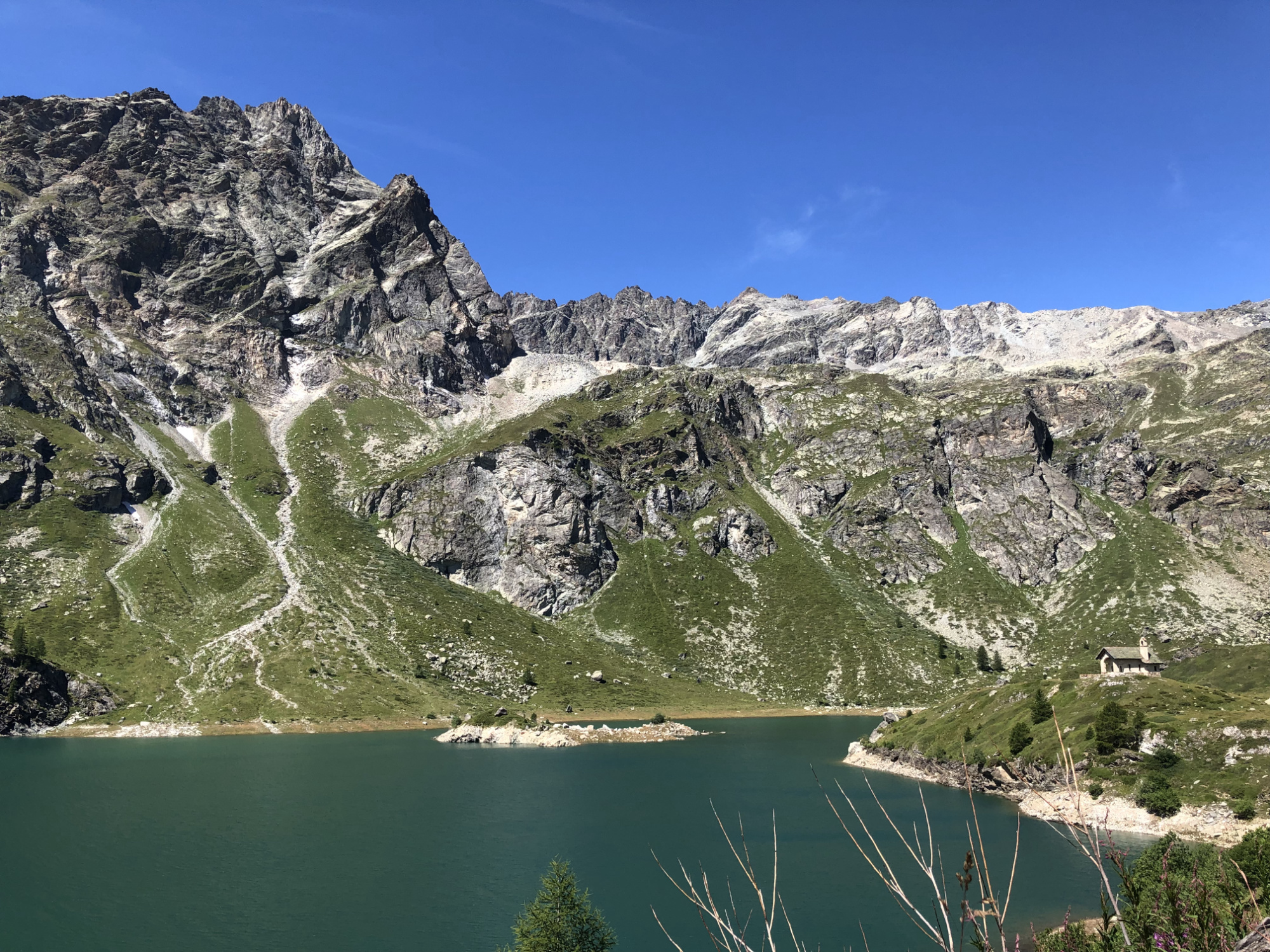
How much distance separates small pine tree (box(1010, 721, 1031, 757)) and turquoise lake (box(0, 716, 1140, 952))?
229 inches

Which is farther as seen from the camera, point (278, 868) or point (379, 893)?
point (278, 868)

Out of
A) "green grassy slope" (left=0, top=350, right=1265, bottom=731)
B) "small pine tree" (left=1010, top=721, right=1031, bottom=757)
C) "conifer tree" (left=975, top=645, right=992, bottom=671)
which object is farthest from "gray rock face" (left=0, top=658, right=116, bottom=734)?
"conifer tree" (left=975, top=645, right=992, bottom=671)

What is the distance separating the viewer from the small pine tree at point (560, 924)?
31.5 meters

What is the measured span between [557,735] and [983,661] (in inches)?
4271

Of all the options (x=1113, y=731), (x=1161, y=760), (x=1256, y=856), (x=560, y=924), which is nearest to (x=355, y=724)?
(x=1113, y=731)

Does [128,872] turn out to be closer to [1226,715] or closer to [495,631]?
[1226,715]

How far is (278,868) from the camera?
5334 cm

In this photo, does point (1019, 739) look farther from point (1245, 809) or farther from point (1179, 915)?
point (1179, 915)

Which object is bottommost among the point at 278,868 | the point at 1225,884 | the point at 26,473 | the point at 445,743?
the point at 445,743

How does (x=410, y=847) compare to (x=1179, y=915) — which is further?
(x=410, y=847)

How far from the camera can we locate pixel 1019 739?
255ft

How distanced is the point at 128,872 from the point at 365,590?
138 meters

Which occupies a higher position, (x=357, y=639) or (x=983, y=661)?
(x=357, y=639)

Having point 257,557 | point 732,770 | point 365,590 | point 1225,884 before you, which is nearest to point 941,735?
point 732,770
